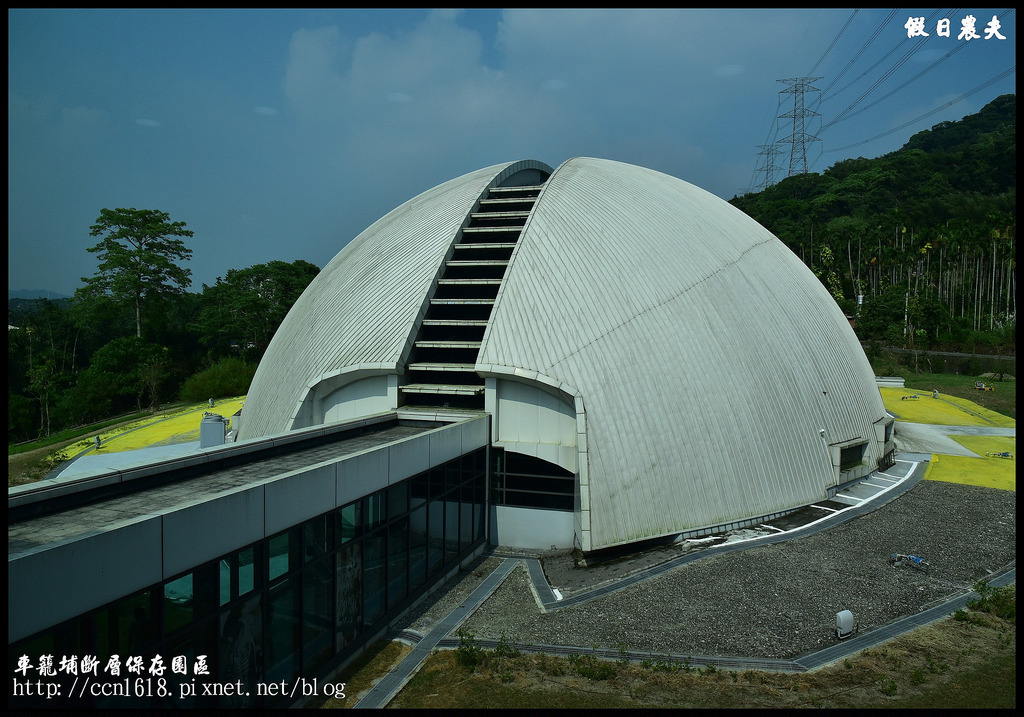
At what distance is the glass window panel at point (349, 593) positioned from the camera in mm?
11156

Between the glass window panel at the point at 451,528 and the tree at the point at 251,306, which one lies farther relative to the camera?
the tree at the point at 251,306

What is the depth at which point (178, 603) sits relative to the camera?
7.99 m

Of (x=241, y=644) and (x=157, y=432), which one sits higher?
(x=241, y=644)

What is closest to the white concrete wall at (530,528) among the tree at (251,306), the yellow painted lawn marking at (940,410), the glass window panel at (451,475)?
the glass window panel at (451,475)

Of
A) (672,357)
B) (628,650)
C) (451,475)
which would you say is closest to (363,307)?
(451,475)

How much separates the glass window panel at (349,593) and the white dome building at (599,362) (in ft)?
21.9

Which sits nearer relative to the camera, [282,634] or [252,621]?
[252,621]

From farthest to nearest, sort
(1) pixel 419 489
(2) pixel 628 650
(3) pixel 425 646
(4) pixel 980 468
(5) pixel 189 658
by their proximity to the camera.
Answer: (4) pixel 980 468 < (1) pixel 419 489 < (3) pixel 425 646 < (2) pixel 628 650 < (5) pixel 189 658

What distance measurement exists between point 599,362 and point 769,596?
295 inches

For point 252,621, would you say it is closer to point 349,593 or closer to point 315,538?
point 315,538

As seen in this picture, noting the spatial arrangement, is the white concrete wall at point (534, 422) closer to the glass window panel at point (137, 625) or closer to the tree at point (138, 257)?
the glass window panel at point (137, 625)

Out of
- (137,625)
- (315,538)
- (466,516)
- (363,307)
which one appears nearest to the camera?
(137,625)

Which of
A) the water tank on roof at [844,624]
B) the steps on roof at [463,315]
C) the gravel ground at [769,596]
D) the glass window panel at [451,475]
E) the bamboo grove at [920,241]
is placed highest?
the bamboo grove at [920,241]

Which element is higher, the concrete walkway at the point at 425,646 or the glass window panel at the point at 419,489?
the glass window panel at the point at 419,489
